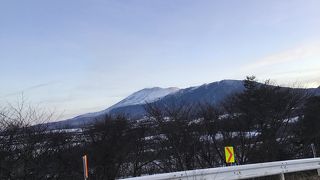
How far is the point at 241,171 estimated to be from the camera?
1056 centimetres

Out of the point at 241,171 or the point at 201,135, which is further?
the point at 201,135

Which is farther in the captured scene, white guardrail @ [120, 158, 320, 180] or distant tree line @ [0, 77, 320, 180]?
distant tree line @ [0, 77, 320, 180]

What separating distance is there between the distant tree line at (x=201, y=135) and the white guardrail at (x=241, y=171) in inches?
688

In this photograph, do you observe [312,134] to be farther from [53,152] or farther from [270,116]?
[53,152]

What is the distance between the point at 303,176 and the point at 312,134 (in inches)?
1175

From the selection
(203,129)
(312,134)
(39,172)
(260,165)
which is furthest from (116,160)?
(260,165)

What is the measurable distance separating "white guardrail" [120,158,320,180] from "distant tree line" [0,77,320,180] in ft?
57.4

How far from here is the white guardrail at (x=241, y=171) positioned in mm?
8992

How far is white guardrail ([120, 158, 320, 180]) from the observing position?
8992 millimetres

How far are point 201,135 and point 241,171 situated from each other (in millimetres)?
23381

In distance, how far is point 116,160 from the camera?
133 feet

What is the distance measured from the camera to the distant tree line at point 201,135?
109 ft

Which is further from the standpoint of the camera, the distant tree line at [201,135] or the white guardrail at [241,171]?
the distant tree line at [201,135]

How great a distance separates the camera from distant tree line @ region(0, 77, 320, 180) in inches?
1313
